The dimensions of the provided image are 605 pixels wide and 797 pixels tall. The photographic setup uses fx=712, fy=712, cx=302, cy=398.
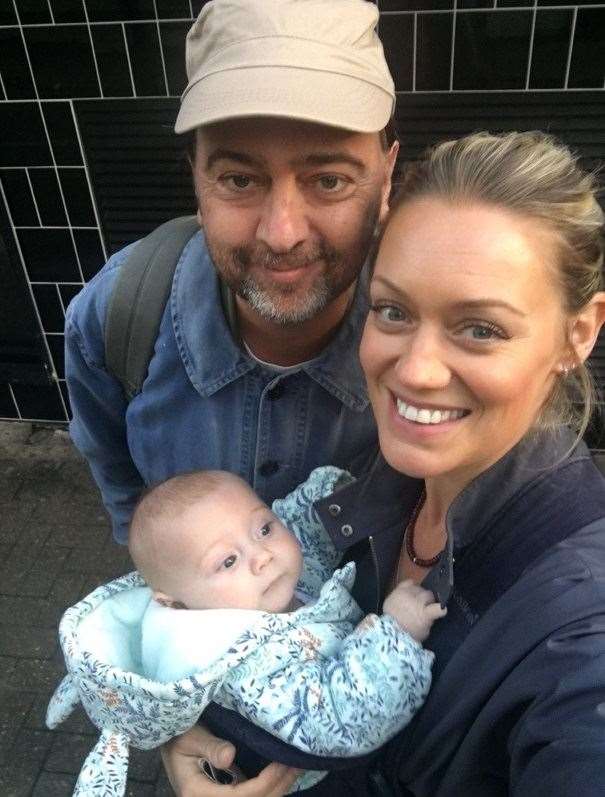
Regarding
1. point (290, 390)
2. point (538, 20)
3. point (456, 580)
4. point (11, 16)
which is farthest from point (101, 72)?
point (456, 580)

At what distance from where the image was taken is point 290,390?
2.10 m

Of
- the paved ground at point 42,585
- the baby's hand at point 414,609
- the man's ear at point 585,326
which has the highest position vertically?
the man's ear at point 585,326

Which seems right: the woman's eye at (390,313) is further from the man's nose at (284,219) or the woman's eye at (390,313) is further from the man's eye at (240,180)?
the man's eye at (240,180)

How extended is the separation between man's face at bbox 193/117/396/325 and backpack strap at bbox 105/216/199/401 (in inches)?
11.9

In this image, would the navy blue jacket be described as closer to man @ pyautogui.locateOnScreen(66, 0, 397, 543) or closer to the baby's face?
the baby's face

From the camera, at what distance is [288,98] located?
169cm

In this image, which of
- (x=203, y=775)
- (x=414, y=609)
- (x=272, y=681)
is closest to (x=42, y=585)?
(x=203, y=775)

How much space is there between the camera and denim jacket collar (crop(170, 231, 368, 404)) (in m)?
2.05

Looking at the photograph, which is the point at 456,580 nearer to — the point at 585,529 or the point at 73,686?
the point at 585,529

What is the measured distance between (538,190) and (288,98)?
637 mm

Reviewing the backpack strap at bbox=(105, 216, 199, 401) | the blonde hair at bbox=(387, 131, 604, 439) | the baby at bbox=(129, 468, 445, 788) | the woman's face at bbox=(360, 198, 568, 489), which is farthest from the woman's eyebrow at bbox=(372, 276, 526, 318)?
the backpack strap at bbox=(105, 216, 199, 401)

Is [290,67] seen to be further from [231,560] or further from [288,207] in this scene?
[231,560]

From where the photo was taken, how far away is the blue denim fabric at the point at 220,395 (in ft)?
6.84

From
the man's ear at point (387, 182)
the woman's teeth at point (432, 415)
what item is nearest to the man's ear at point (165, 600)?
the woman's teeth at point (432, 415)
